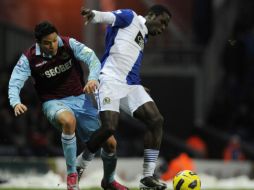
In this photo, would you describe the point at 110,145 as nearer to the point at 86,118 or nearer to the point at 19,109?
the point at 86,118

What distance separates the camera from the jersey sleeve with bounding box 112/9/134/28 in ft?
38.3

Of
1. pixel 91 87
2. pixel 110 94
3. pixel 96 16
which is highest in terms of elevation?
pixel 96 16

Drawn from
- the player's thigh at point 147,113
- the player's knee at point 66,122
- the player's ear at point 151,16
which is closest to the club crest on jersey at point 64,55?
the player's knee at point 66,122

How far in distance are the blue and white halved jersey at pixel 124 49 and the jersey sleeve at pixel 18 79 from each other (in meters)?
1.02

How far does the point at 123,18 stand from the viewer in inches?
461

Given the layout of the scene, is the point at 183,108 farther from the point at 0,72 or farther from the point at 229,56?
the point at 0,72

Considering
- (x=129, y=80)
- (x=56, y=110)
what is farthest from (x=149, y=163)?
(x=56, y=110)

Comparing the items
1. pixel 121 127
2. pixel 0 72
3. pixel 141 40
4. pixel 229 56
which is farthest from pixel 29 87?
pixel 141 40

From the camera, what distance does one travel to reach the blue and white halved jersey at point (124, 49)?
11805mm

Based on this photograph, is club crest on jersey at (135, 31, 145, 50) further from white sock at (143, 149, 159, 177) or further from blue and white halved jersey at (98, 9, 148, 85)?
white sock at (143, 149, 159, 177)

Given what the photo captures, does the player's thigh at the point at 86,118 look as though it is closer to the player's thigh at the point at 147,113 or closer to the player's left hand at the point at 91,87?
the player's thigh at the point at 147,113

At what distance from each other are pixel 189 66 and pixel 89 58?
13635mm

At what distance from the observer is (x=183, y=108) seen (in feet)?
82.7

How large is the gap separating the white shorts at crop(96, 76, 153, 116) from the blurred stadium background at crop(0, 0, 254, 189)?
9.41 meters
